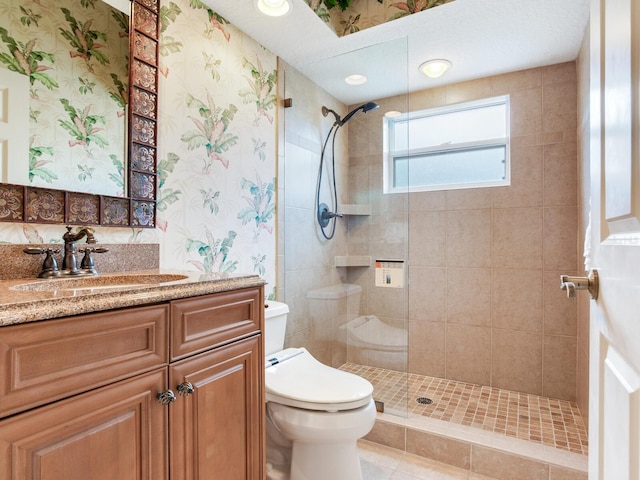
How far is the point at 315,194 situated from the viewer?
8.02 ft

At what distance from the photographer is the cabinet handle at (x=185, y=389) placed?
943mm

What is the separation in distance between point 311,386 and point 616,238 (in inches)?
49.3

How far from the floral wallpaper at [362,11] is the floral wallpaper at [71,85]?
3.12ft

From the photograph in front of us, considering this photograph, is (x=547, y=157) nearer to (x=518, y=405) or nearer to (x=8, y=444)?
(x=518, y=405)

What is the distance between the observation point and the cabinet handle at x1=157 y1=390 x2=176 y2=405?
0.90 meters

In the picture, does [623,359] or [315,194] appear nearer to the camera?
[623,359]

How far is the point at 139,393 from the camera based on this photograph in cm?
86

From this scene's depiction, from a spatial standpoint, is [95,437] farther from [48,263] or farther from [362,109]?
[362,109]

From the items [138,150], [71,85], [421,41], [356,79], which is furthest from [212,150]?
[421,41]

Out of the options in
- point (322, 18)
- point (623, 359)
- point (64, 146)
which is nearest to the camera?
point (623, 359)

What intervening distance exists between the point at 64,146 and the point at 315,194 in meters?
1.46

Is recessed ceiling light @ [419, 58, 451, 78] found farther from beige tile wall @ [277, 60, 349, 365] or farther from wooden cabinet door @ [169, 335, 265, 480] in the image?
wooden cabinet door @ [169, 335, 265, 480]

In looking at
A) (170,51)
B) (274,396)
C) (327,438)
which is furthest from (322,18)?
(327,438)

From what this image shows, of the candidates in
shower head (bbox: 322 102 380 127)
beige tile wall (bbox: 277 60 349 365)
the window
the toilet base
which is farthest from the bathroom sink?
shower head (bbox: 322 102 380 127)
